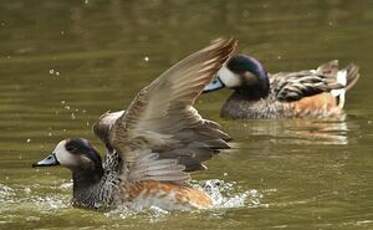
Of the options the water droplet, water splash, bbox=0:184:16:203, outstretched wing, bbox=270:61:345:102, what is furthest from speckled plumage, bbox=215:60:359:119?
water splash, bbox=0:184:16:203

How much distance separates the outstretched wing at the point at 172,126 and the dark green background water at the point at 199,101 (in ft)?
1.44

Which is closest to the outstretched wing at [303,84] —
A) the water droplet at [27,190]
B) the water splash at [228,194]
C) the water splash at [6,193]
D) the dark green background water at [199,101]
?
the dark green background water at [199,101]

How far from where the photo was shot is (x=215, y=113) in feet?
46.7

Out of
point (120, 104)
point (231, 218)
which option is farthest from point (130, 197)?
point (120, 104)

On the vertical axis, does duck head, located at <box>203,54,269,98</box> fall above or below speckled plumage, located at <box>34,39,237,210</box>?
below

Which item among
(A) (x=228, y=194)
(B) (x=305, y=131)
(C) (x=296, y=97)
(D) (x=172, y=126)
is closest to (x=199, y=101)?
(C) (x=296, y=97)

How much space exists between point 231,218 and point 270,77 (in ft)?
19.3

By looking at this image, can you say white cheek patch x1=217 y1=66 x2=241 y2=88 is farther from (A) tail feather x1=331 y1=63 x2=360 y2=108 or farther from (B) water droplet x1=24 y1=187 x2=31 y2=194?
(B) water droplet x1=24 y1=187 x2=31 y2=194

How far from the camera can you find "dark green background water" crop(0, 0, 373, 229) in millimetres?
9383

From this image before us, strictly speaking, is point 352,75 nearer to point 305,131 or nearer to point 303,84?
point 303,84

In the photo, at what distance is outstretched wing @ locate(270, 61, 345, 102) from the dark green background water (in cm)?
31

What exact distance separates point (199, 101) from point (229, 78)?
0.42m

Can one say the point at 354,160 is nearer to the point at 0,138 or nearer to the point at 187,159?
the point at 187,159

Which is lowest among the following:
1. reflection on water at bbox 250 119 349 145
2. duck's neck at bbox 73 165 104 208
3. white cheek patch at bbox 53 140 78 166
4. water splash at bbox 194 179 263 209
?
reflection on water at bbox 250 119 349 145
